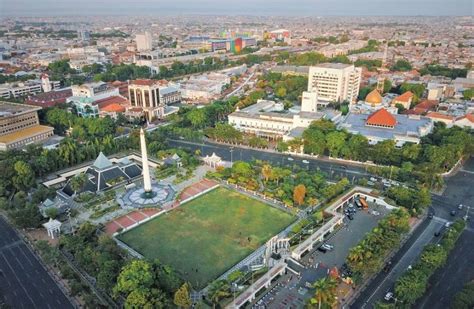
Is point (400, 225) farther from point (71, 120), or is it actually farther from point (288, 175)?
point (71, 120)

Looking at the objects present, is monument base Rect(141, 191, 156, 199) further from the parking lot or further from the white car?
the white car

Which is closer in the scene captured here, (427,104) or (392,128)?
(392,128)

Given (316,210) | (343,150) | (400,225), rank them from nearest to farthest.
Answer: (400,225) → (316,210) → (343,150)

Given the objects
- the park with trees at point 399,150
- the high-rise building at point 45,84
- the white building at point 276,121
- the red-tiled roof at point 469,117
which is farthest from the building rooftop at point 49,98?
the red-tiled roof at point 469,117

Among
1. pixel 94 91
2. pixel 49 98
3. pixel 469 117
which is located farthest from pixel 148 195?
pixel 469 117

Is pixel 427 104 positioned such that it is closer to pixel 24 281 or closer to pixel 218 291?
pixel 218 291

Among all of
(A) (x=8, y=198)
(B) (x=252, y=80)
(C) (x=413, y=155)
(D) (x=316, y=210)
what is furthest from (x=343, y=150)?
(B) (x=252, y=80)

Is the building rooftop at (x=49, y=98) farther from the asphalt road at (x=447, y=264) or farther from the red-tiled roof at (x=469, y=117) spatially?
the red-tiled roof at (x=469, y=117)
